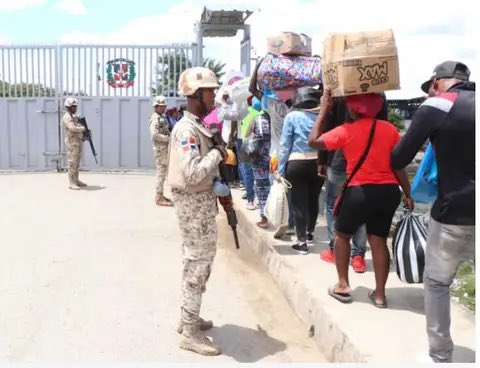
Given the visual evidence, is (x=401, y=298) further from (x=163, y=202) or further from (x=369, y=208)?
(x=163, y=202)

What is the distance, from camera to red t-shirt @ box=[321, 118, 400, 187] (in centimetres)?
391

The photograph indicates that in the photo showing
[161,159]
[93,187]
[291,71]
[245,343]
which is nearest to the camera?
[245,343]

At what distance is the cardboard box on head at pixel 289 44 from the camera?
18.6 feet

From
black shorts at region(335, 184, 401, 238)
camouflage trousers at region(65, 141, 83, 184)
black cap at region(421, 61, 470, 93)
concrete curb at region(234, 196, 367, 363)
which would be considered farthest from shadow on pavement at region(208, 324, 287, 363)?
camouflage trousers at region(65, 141, 83, 184)

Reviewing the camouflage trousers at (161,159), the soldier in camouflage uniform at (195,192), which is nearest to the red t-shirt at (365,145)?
the soldier in camouflage uniform at (195,192)

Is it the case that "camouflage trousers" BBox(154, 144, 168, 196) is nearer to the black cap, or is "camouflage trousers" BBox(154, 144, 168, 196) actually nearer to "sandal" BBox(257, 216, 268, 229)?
"sandal" BBox(257, 216, 268, 229)

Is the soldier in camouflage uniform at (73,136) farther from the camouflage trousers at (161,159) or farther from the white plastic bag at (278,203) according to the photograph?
the white plastic bag at (278,203)

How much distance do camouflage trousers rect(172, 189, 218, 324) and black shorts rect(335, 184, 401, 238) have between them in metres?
0.91

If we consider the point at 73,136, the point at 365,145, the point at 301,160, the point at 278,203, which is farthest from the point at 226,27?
the point at 365,145

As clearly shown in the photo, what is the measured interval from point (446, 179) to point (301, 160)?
8.20ft

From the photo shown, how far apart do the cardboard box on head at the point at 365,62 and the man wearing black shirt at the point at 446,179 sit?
0.64m

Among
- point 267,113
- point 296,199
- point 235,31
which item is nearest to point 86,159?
point 235,31

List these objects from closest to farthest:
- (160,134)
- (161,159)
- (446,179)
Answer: (446,179)
(160,134)
(161,159)

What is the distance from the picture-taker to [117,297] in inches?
190
